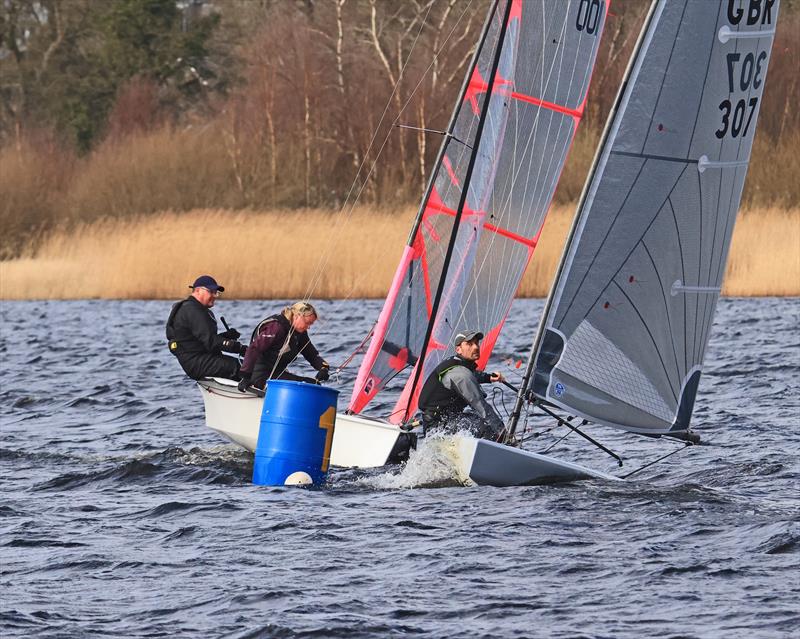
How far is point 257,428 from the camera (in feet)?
37.2

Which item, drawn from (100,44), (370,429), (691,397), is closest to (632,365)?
(691,397)

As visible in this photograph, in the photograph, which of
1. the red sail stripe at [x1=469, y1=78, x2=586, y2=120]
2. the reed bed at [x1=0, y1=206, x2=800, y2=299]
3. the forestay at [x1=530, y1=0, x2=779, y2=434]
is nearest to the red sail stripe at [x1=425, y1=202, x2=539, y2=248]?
the red sail stripe at [x1=469, y1=78, x2=586, y2=120]

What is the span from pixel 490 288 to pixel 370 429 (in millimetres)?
1798

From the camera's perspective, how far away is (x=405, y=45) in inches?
1476

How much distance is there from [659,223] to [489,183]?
245cm

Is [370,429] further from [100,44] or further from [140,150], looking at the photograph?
[100,44]

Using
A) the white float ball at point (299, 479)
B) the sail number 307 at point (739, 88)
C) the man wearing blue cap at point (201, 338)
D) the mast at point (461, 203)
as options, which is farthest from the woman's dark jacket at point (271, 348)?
the sail number 307 at point (739, 88)

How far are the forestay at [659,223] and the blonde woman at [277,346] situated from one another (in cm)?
228

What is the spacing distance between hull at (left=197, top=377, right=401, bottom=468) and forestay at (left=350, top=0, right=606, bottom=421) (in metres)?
0.47

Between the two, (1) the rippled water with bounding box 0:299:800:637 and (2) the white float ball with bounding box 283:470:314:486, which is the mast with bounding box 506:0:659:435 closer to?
(1) the rippled water with bounding box 0:299:800:637

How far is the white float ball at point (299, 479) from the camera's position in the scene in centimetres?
1000

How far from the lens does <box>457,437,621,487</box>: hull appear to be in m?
9.47

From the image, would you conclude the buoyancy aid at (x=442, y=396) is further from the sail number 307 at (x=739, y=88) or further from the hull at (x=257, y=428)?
the sail number 307 at (x=739, y=88)

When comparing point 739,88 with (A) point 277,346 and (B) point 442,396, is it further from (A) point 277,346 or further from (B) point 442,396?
(A) point 277,346
